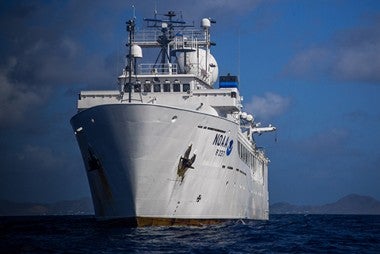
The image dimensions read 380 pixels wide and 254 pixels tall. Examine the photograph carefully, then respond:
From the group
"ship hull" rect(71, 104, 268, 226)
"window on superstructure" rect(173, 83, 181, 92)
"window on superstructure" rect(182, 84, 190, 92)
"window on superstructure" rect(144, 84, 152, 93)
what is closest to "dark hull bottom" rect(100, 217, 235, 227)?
"ship hull" rect(71, 104, 268, 226)

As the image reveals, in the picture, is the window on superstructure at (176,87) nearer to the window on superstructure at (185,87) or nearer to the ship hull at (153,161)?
the window on superstructure at (185,87)

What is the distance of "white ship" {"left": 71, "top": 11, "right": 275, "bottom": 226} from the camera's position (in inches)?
1284

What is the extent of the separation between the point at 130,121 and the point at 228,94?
10.8m

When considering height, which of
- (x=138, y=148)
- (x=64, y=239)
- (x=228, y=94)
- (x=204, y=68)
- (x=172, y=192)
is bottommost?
(x=64, y=239)

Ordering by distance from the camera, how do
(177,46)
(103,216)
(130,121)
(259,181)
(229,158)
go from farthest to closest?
(259,181)
(177,46)
(229,158)
(103,216)
(130,121)

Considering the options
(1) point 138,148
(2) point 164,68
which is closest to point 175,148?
(1) point 138,148

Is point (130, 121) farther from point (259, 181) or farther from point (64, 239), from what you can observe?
point (259, 181)

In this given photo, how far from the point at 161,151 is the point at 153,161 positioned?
67 centimetres

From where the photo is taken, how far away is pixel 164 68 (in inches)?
1704

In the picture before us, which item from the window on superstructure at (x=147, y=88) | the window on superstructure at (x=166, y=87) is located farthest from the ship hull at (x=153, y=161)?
the window on superstructure at (x=147, y=88)

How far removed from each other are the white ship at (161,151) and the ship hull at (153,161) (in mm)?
52

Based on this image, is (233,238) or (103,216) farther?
(103,216)

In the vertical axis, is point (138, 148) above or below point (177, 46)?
below

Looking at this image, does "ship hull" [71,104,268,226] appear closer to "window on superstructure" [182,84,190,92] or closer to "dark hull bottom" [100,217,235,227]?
"dark hull bottom" [100,217,235,227]
